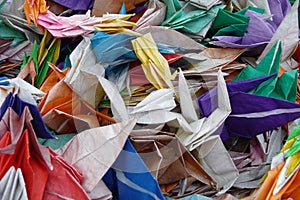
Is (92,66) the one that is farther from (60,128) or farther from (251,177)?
(251,177)

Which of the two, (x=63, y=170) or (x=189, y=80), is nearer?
(x=63, y=170)

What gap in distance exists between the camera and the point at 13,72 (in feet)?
2.06

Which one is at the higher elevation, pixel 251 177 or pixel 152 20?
pixel 152 20

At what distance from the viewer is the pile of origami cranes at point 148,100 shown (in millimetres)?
452

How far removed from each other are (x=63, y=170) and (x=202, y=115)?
0.59ft

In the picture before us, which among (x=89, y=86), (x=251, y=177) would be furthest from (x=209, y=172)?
(x=89, y=86)

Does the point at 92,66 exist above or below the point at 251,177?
above

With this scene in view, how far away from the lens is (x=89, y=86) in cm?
53

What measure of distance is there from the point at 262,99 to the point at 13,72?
1.06 ft

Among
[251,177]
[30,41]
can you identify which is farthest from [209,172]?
[30,41]

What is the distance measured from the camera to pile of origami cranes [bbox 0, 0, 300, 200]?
0.45 meters

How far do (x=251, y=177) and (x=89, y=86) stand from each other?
208 millimetres

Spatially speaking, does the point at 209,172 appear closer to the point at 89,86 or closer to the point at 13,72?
the point at 89,86

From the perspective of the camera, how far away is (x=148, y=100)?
519 millimetres
